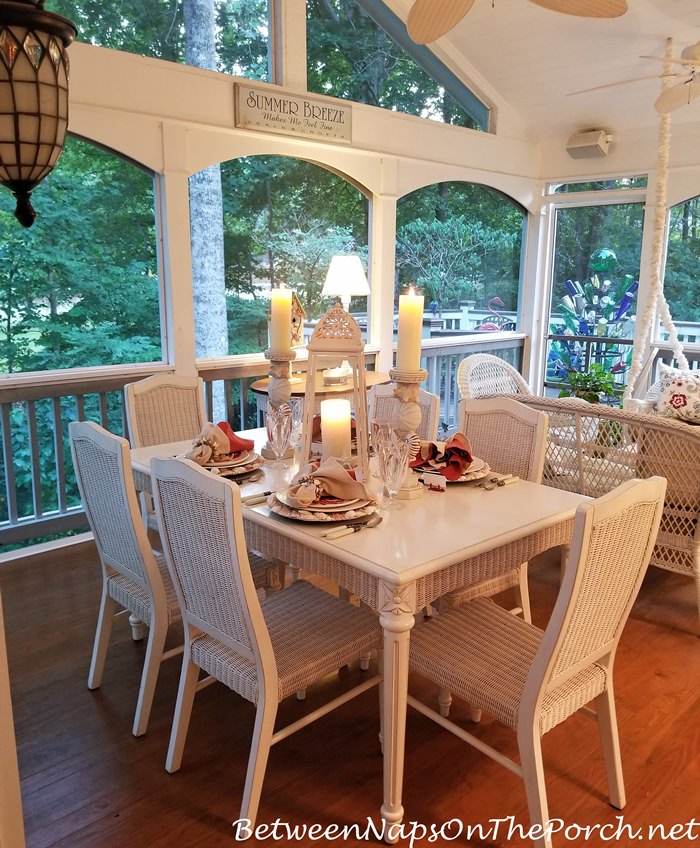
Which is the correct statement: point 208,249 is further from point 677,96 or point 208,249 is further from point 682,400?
point 677,96

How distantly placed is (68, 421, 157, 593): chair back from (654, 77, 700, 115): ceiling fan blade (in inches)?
157

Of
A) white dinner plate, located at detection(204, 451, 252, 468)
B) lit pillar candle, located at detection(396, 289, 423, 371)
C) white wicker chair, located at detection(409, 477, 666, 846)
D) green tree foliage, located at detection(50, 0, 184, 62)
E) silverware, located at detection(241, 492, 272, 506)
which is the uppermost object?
green tree foliage, located at detection(50, 0, 184, 62)

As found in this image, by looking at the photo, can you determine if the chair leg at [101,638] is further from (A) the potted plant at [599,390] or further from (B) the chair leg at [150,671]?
(A) the potted plant at [599,390]

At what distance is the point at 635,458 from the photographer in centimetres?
317

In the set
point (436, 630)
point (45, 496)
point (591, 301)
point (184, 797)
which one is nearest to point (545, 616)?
point (436, 630)

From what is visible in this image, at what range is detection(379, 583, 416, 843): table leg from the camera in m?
1.75

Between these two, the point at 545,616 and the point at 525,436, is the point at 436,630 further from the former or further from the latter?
the point at 545,616

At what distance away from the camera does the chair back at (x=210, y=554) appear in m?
1.76

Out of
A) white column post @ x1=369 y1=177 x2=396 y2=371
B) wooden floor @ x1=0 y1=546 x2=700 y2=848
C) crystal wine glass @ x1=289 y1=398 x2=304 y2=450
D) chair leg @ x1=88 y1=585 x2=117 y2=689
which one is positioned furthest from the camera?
white column post @ x1=369 y1=177 x2=396 y2=371

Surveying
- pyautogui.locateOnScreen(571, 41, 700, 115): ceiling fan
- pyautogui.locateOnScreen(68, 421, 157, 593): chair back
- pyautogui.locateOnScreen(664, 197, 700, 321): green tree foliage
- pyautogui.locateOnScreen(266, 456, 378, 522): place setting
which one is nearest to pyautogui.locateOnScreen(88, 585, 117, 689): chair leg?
pyautogui.locateOnScreen(68, 421, 157, 593): chair back

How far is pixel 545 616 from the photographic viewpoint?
3141 millimetres

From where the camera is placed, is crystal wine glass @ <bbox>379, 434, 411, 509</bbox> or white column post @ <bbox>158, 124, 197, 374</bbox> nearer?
crystal wine glass @ <bbox>379, 434, 411, 509</bbox>

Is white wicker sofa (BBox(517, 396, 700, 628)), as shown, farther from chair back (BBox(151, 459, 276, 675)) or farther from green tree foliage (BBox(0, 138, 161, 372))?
green tree foliage (BBox(0, 138, 161, 372))

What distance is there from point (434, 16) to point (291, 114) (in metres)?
2.15
